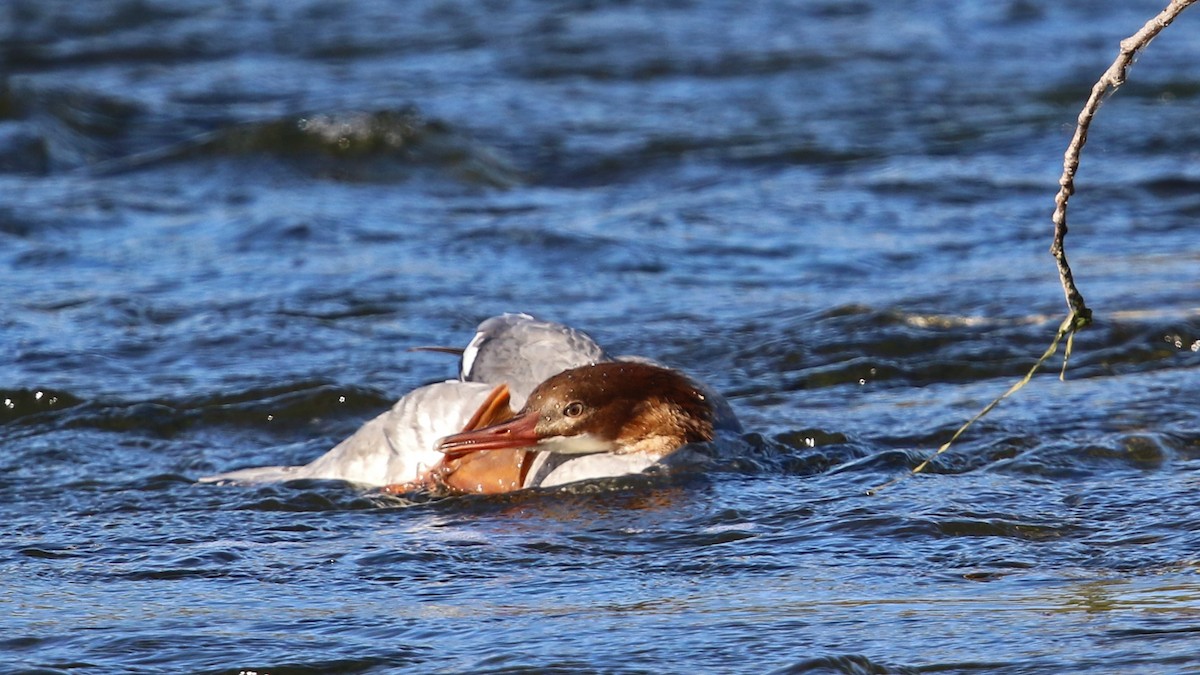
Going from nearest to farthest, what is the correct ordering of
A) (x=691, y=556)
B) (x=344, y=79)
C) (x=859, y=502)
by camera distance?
A: (x=691, y=556) → (x=859, y=502) → (x=344, y=79)

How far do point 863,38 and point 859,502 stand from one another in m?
9.80

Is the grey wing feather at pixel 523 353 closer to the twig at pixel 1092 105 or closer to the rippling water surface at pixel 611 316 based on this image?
the rippling water surface at pixel 611 316

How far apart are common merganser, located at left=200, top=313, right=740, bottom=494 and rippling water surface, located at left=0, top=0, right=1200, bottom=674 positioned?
0.11m

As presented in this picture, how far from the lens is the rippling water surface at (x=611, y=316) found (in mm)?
3959

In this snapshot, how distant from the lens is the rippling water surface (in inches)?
156

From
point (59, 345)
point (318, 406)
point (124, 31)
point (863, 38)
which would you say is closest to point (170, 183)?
point (59, 345)

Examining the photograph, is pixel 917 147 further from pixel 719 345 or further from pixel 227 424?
pixel 227 424

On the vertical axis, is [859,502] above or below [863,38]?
below

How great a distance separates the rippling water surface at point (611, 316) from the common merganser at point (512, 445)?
0.11 meters

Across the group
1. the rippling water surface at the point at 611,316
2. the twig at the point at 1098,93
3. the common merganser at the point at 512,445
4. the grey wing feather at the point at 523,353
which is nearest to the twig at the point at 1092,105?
the twig at the point at 1098,93

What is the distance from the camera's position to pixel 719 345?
7.14 metres

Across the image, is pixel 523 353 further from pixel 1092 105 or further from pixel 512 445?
pixel 1092 105

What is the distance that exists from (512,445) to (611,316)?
2416mm

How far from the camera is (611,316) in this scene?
759 cm
